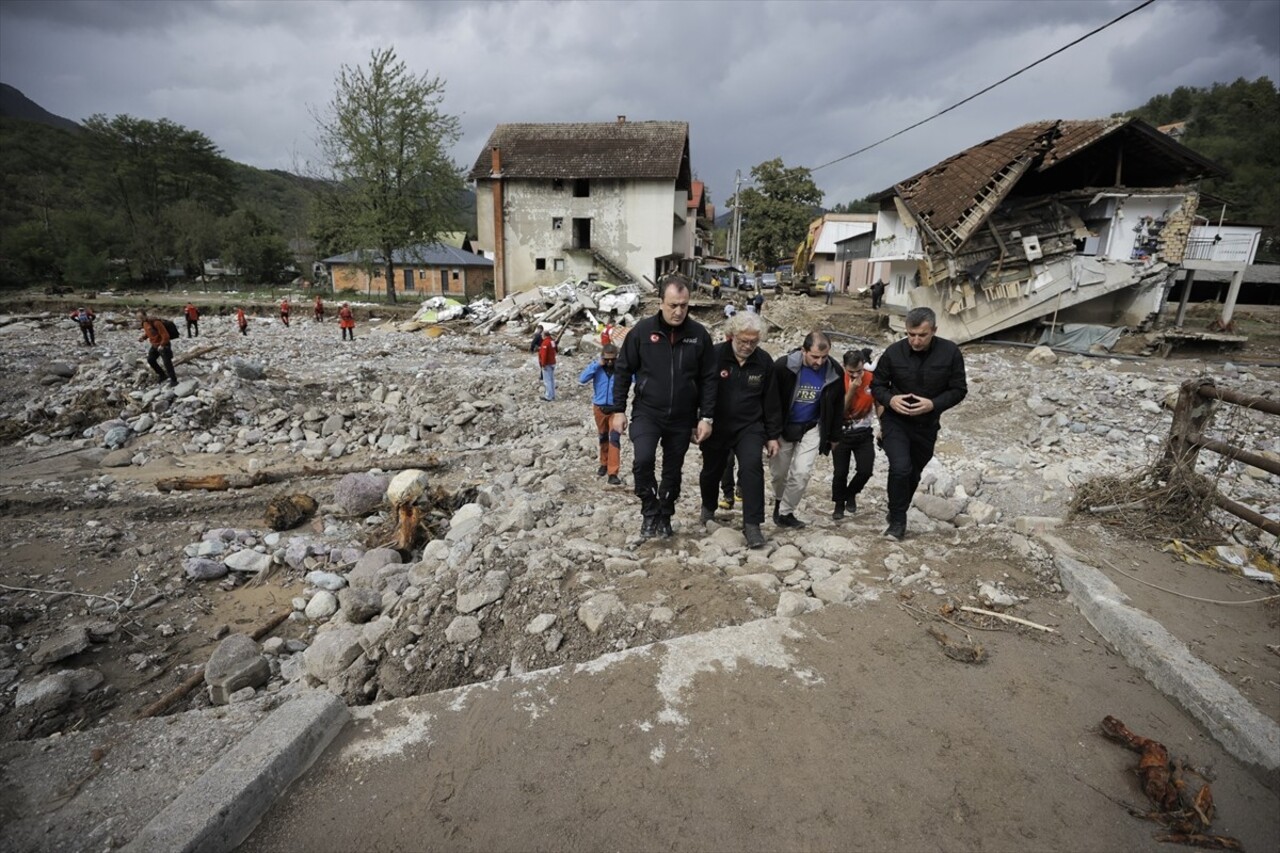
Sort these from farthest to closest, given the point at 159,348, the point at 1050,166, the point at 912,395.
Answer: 1. the point at 1050,166
2. the point at 159,348
3. the point at 912,395

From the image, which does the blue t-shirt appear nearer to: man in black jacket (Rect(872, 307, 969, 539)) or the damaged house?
man in black jacket (Rect(872, 307, 969, 539))

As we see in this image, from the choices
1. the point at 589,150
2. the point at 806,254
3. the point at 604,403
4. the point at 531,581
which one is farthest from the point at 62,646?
the point at 806,254

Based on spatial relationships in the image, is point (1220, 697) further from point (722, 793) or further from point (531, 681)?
point (531, 681)

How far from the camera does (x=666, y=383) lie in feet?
13.0

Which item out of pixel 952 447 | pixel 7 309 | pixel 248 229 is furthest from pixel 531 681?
pixel 248 229

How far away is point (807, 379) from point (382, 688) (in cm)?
346

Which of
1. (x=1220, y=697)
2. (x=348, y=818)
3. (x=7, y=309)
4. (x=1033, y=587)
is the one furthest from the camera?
(x=7, y=309)

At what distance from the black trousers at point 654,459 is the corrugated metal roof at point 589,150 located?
2703 centimetres

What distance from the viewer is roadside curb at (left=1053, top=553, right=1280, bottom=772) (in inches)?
86.2

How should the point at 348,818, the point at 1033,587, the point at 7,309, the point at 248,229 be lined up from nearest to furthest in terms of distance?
1. the point at 348,818
2. the point at 1033,587
3. the point at 7,309
4. the point at 248,229

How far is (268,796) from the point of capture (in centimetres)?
207

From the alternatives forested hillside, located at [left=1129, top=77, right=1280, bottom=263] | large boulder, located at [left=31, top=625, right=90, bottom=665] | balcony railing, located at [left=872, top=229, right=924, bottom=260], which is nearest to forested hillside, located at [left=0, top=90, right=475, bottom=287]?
balcony railing, located at [left=872, top=229, right=924, bottom=260]

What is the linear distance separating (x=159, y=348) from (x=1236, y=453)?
15.2 meters

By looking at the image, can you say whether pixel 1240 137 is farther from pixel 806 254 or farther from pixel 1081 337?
pixel 1081 337
